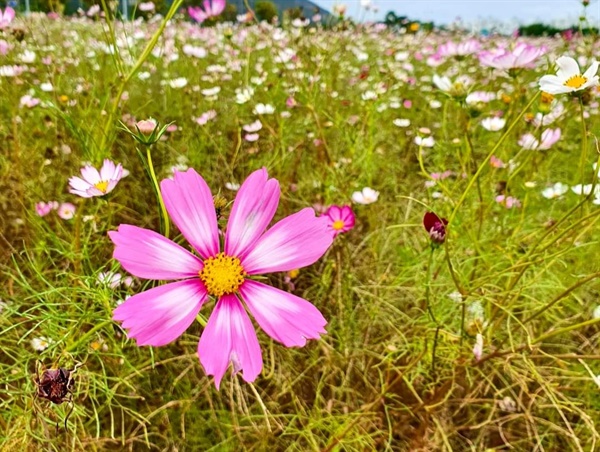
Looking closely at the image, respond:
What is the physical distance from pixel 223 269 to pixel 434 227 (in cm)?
30

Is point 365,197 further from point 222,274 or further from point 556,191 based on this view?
point 222,274

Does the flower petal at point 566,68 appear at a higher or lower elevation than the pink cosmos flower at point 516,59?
higher

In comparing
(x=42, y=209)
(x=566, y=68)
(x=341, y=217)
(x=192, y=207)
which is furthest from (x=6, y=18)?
(x=566, y=68)

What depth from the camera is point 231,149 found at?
5.01 ft

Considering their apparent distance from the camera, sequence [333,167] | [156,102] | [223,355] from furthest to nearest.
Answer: [156,102] → [333,167] → [223,355]

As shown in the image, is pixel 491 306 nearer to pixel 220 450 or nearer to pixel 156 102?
pixel 220 450

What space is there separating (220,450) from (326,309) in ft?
1.10

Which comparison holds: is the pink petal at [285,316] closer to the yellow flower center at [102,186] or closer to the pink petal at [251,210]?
the pink petal at [251,210]

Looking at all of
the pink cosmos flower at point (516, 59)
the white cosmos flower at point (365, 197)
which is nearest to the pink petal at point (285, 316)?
the pink cosmos flower at point (516, 59)

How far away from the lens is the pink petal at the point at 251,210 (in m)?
0.37

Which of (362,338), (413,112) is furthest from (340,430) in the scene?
(413,112)

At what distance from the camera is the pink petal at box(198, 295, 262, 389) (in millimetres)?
319

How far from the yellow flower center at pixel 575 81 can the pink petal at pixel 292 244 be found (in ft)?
1.31

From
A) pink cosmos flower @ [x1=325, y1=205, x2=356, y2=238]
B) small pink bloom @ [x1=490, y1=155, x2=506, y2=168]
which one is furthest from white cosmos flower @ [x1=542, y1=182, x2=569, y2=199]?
pink cosmos flower @ [x1=325, y1=205, x2=356, y2=238]
